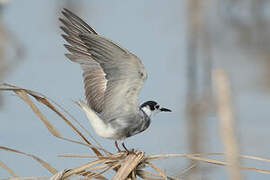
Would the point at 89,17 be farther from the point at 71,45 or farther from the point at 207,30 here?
the point at 71,45

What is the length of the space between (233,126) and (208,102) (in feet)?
20.9

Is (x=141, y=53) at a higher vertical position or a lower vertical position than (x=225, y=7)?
lower

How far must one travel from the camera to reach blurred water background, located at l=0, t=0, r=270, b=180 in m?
6.17

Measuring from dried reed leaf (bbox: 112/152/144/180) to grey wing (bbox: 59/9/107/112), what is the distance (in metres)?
1.24

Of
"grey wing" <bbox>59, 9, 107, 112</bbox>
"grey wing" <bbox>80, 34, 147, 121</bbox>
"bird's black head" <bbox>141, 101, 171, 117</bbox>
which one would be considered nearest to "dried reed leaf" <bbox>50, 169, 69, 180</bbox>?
"grey wing" <bbox>80, 34, 147, 121</bbox>

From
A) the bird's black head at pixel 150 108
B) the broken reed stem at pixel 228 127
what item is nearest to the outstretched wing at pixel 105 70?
the bird's black head at pixel 150 108

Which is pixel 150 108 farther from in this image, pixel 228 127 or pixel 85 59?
pixel 228 127

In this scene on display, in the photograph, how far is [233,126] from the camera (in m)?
1.49

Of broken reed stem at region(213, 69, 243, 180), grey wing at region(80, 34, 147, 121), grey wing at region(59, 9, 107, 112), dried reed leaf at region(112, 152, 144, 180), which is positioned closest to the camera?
broken reed stem at region(213, 69, 243, 180)

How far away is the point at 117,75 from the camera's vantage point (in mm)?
3736

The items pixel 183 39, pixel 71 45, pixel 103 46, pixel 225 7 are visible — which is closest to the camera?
pixel 103 46

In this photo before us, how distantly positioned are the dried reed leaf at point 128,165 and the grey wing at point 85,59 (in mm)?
1244

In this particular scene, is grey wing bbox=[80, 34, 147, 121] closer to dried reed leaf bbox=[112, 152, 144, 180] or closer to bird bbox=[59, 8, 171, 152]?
bird bbox=[59, 8, 171, 152]

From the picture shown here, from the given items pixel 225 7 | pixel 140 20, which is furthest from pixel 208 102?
pixel 225 7
